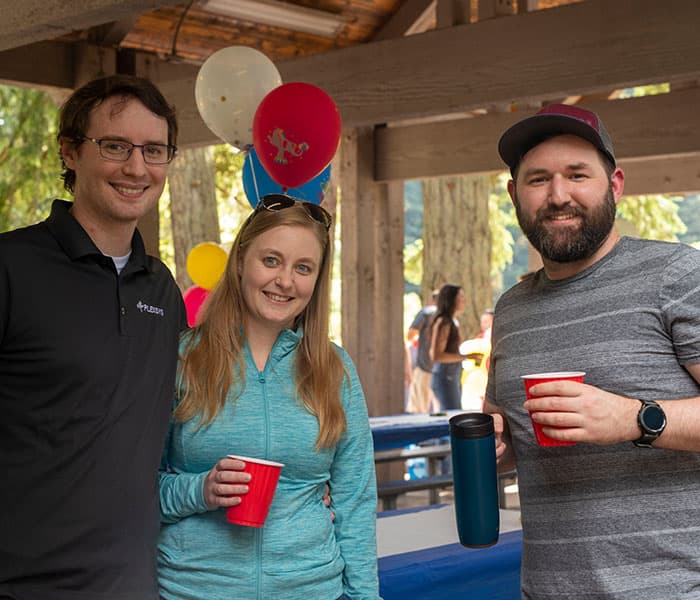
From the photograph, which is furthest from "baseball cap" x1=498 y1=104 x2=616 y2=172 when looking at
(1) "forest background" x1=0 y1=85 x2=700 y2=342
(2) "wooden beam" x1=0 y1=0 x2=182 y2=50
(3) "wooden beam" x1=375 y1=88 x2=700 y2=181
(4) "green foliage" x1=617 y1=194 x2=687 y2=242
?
(4) "green foliage" x1=617 y1=194 x2=687 y2=242

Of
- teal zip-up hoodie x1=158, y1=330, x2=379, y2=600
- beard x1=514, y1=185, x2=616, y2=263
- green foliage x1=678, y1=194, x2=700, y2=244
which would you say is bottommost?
teal zip-up hoodie x1=158, y1=330, x2=379, y2=600

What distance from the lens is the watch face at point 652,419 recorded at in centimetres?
171

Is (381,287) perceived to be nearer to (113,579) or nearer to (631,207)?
(113,579)

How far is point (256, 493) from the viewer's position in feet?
6.09

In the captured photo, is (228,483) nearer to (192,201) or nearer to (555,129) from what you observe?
(555,129)

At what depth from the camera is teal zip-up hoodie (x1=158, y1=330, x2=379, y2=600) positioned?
1969 mm

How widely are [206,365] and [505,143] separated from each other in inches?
29.5

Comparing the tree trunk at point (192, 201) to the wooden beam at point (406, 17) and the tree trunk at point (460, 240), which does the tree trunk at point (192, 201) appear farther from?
the tree trunk at point (460, 240)

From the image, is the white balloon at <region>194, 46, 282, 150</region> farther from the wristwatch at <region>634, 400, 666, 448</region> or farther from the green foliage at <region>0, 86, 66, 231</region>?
the green foliage at <region>0, 86, 66, 231</region>

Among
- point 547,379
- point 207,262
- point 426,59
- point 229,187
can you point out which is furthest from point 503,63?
point 229,187

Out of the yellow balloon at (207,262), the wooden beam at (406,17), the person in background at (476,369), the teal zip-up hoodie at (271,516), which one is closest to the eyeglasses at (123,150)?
the teal zip-up hoodie at (271,516)

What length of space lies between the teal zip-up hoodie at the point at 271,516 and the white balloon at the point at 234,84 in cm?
271

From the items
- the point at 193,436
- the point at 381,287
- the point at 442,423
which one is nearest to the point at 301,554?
the point at 193,436

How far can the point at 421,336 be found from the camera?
910cm
